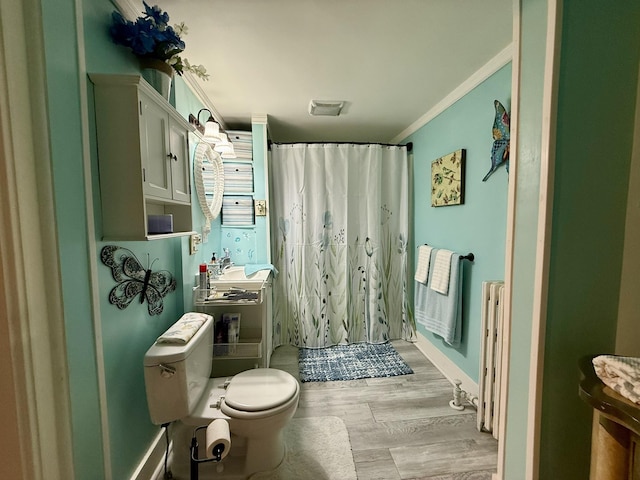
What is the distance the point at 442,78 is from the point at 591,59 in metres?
1.09

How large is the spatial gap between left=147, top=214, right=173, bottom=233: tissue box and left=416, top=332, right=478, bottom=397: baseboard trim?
219 cm

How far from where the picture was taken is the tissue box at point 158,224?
111 centimetres

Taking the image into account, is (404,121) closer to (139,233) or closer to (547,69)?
(547,69)

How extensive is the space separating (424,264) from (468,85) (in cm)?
140

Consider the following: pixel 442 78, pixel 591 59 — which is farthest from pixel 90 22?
pixel 442 78

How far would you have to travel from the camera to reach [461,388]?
185cm

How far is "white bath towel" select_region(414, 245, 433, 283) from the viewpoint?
2236 millimetres

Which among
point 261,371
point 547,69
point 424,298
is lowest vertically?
point 261,371

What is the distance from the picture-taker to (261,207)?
2400 millimetres

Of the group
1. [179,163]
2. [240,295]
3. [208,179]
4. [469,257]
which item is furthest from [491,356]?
[208,179]

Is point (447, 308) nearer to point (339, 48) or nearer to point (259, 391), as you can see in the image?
point (259, 391)

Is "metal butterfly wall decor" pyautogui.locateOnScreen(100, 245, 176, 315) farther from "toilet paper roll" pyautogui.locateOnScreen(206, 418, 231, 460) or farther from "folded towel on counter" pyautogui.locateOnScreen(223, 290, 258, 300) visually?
"toilet paper roll" pyautogui.locateOnScreen(206, 418, 231, 460)

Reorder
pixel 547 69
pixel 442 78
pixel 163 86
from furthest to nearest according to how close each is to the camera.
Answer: pixel 442 78
pixel 163 86
pixel 547 69

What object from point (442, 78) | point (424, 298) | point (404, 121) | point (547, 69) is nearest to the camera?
point (547, 69)
